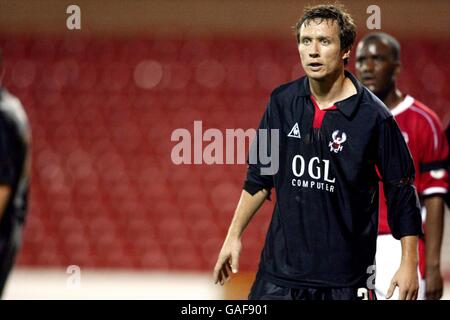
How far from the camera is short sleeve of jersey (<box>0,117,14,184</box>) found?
90.3 inches

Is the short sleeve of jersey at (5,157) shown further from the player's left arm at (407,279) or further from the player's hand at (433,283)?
the player's hand at (433,283)

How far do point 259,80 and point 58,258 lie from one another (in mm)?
2316

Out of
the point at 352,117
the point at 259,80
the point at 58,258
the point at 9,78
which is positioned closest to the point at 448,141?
the point at 352,117

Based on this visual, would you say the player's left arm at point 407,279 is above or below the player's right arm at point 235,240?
below

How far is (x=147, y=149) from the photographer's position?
7.32 meters

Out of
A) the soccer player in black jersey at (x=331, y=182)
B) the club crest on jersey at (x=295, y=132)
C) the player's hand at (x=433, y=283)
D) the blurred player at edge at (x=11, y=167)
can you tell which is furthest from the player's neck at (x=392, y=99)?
the blurred player at edge at (x=11, y=167)

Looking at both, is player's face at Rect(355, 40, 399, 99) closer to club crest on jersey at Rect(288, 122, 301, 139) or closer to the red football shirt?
the red football shirt

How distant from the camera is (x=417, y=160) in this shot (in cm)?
365

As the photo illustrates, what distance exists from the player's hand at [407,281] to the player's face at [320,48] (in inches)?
25.7

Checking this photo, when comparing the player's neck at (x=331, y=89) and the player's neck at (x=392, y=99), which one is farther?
the player's neck at (x=392, y=99)

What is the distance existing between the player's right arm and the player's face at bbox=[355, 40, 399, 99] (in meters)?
1.17

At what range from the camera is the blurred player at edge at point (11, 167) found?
2297 millimetres

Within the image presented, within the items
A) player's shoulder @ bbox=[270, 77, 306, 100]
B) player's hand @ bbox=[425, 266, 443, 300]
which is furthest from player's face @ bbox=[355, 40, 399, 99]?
player's shoulder @ bbox=[270, 77, 306, 100]

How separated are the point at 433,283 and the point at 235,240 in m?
1.20
